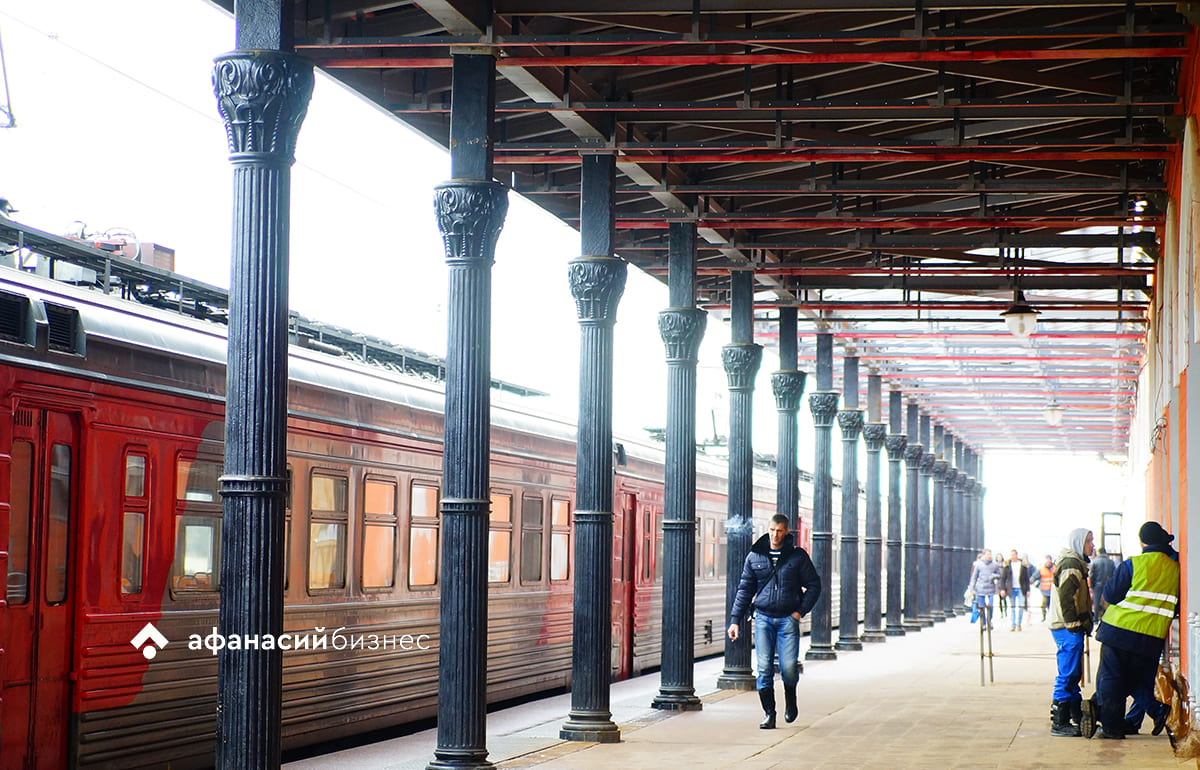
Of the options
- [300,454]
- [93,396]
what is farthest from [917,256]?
[93,396]

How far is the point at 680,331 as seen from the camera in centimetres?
1580

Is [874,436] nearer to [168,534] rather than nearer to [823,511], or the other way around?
[823,511]

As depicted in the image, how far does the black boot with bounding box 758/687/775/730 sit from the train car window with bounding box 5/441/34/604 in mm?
6775

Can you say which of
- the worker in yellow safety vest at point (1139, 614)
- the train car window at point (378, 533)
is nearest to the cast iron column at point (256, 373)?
the train car window at point (378, 533)

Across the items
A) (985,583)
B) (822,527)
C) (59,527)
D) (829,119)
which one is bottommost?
(985,583)

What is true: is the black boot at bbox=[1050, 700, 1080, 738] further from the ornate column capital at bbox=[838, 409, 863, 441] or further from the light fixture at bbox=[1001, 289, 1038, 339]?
the ornate column capital at bbox=[838, 409, 863, 441]

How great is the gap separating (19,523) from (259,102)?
113 inches

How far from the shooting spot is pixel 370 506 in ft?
43.5

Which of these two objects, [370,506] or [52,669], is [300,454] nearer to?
[370,506]

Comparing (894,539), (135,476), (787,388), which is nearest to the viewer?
(135,476)

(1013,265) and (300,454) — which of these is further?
(1013,265)

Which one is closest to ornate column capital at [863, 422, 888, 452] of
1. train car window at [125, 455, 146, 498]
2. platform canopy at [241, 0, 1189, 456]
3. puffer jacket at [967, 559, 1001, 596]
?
puffer jacket at [967, 559, 1001, 596]

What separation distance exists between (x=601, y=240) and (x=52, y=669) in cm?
614

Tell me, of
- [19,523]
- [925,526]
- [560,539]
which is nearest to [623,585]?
[560,539]
